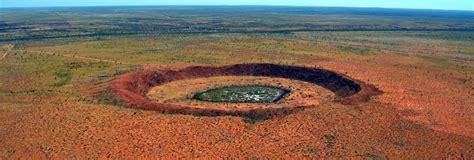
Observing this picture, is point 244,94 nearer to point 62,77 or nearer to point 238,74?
point 238,74

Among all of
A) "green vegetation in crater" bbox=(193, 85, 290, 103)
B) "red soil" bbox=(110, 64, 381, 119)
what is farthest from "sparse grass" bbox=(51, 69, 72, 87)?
"green vegetation in crater" bbox=(193, 85, 290, 103)

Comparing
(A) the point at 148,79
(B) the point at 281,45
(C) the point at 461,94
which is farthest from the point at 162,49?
(C) the point at 461,94

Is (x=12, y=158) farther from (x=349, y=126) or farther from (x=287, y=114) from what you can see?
(x=349, y=126)

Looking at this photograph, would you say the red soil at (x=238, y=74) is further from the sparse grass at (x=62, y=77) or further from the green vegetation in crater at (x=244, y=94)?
the sparse grass at (x=62, y=77)

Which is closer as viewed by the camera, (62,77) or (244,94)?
(244,94)

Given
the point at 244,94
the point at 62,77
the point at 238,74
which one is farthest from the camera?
the point at 238,74

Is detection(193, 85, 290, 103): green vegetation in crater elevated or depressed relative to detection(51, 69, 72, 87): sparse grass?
elevated

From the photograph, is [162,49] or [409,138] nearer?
[409,138]

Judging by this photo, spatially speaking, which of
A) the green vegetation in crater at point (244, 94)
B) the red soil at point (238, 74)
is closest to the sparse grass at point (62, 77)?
the red soil at point (238, 74)

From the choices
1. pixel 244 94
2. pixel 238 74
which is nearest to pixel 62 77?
pixel 238 74

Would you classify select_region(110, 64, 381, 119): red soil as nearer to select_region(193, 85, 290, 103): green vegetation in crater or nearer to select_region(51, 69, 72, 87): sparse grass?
select_region(193, 85, 290, 103): green vegetation in crater

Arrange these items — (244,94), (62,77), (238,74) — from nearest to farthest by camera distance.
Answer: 1. (244,94)
2. (62,77)
3. (238,74)
